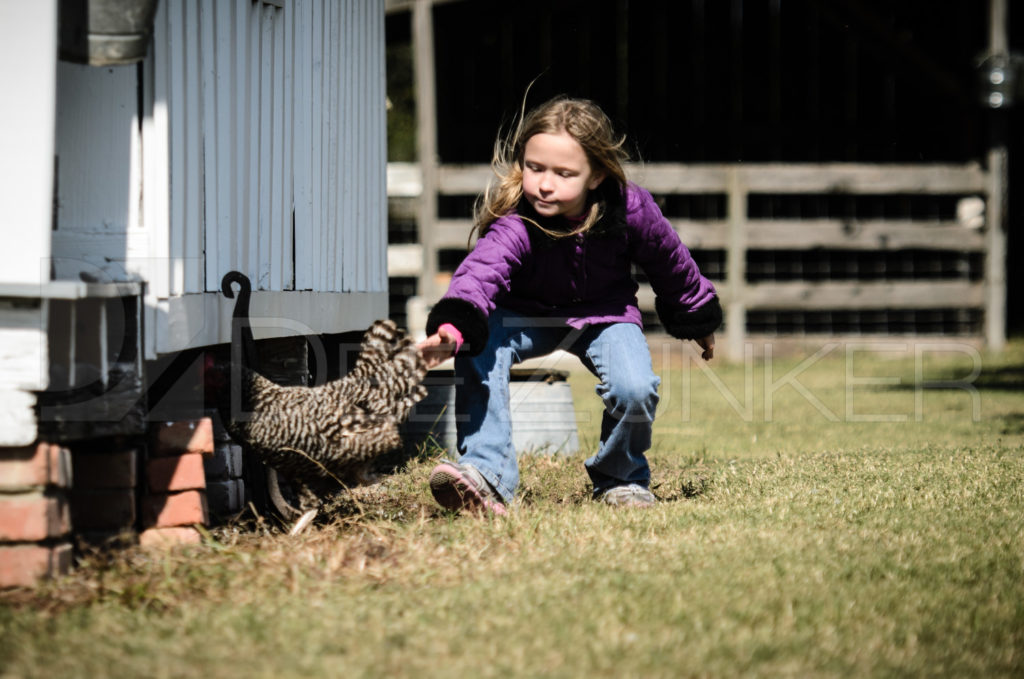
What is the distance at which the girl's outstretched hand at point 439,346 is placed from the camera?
11.1ft

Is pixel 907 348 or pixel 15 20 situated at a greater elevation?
pixel 15 20

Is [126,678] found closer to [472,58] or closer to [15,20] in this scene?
[15,20]

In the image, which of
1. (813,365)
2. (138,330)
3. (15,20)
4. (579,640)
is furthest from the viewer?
(813,365)

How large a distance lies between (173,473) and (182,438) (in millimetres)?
108

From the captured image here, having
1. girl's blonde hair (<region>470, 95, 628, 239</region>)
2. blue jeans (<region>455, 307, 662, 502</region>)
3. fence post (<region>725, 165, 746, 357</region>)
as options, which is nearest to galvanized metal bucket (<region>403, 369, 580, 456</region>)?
blue jeans (<region>455, 307, 662, 502</region>)

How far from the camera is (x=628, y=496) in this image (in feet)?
12.5

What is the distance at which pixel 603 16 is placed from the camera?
43.1 feet

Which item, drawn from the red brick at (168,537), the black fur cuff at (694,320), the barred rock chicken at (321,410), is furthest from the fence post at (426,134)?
the red brick at (168,537)

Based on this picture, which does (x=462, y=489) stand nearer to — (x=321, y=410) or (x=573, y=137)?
(x=321, y=410)

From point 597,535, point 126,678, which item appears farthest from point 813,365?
point 126,678

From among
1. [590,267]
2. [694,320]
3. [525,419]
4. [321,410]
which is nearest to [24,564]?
[321,410]

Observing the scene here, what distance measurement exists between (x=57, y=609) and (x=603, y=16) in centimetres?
1181

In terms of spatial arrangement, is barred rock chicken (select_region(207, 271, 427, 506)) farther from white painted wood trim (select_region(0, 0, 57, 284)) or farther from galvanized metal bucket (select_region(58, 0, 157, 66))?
galvanized metal bucket (select_region(58, 0, 157, 66))

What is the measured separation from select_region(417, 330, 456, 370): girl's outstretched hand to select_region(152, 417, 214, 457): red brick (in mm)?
733
